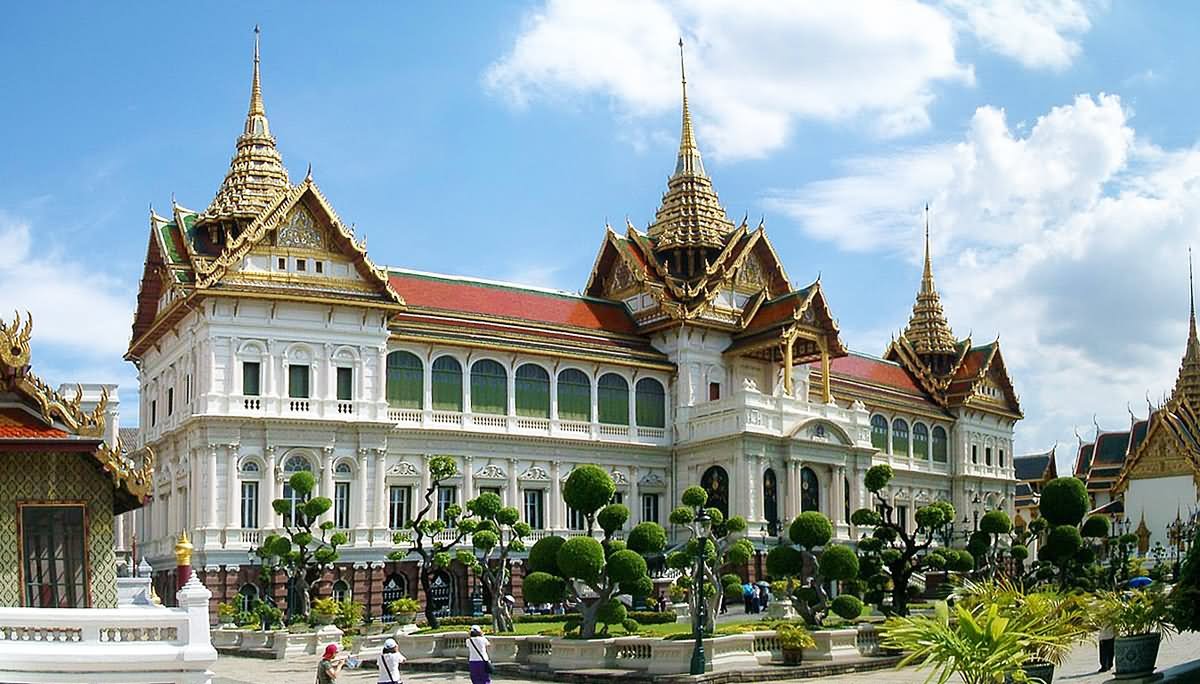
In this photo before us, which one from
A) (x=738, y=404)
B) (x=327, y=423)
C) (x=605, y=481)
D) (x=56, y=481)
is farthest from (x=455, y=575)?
(x=56, y=481)

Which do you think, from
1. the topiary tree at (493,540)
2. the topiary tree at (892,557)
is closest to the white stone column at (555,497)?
the topiary tree at (493,540)

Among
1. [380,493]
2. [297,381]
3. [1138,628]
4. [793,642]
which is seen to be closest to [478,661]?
[793,642]

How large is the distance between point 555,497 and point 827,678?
22.9 meters

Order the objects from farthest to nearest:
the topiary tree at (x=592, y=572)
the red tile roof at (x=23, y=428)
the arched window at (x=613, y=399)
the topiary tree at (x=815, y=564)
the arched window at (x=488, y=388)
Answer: the arched window at (x=613, y=399)
the arched window at (x=488, y=388)
the topiary tree at (x=815, y=564)
the topiary tree at (x=592, y=572)
the red tile roof at (x=23, y=428)

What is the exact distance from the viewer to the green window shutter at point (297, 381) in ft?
149

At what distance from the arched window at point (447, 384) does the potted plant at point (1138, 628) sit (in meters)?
30.0

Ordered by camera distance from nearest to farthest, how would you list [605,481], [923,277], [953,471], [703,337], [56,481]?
[56,481]
[605,481]
[703,337]
[953,471]
[923,277]

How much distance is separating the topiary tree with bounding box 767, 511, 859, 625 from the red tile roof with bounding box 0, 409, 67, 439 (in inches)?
717

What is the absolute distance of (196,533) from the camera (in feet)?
141

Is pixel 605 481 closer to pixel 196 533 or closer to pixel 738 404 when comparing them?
A: pixel 196 533

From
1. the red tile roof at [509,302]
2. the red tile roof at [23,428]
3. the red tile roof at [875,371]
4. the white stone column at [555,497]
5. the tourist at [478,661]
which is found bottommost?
the tourist at [478,661]

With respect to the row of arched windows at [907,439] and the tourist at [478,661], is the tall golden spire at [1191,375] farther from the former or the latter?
the tourist at [478,661]

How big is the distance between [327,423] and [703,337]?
51.3 ft

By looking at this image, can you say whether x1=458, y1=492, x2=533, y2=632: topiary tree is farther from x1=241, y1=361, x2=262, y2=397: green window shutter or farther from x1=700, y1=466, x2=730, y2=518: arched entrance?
x1=700, y1=466, x2=730, y2=518: arched entrance
